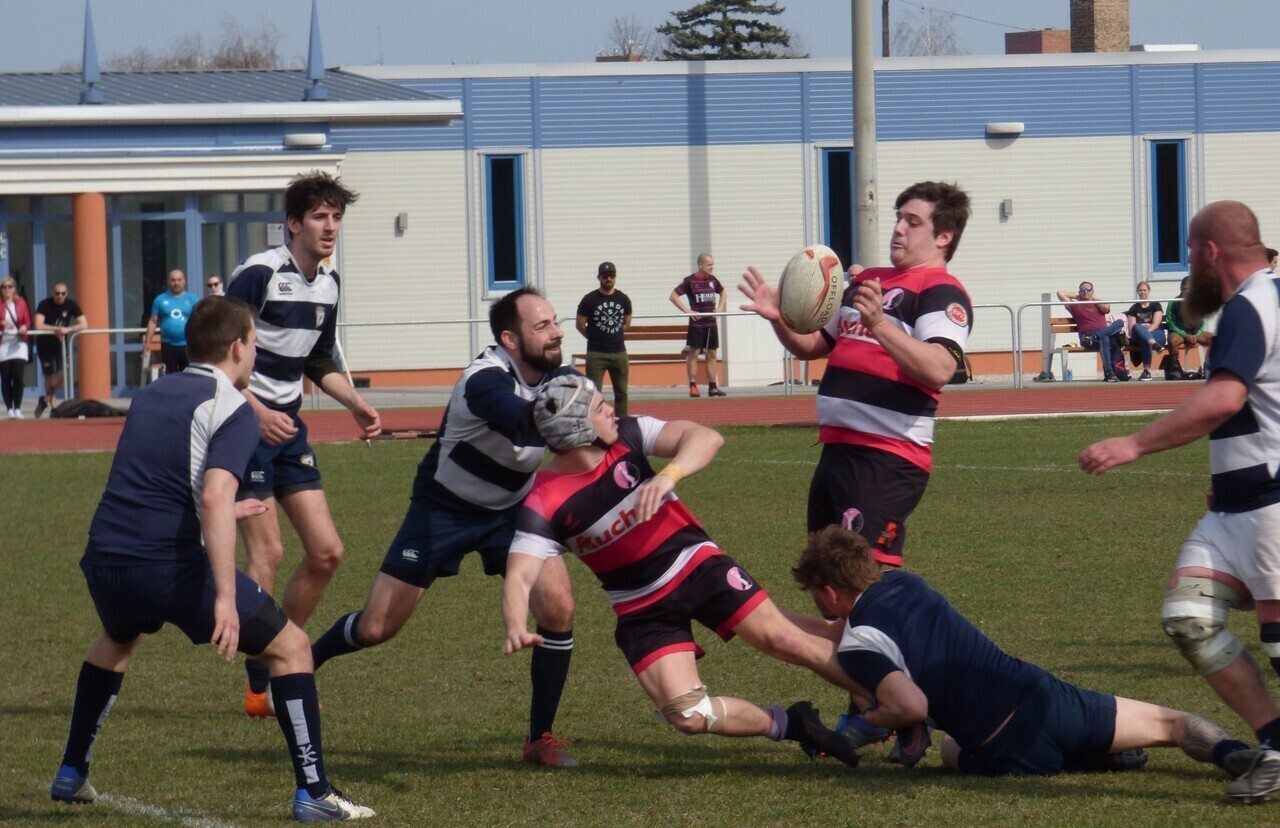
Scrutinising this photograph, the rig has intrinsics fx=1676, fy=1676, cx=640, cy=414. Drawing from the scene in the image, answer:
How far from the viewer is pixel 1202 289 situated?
532 centimetres

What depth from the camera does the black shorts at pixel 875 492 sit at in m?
6.06

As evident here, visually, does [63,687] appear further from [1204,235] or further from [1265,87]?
[1265,87]

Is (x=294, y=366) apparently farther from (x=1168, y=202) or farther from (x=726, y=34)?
(x=726, y=34)

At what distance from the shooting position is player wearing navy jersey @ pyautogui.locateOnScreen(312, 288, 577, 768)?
619 cm

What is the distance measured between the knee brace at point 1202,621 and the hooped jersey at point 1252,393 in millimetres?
262

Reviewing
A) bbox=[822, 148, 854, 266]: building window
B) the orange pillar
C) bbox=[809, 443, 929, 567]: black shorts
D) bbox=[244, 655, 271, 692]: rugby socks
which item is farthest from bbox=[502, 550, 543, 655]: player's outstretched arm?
bbox=[822, 148, 854, 266]: building window

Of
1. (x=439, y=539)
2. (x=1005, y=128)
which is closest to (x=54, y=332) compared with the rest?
(x=1005, y=128)

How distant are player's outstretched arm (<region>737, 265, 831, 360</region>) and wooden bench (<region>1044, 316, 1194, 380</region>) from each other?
2021cm

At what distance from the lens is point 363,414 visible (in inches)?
298

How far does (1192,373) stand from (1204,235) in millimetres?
21853

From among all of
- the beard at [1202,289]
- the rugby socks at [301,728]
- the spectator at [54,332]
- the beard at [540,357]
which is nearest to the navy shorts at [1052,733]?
the beard at [1202,289]

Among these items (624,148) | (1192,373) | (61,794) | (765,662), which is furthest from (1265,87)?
(61,794)

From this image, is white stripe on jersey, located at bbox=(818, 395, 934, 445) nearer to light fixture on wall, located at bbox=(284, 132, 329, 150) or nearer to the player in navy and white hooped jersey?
the player in navy and white hooped jersey

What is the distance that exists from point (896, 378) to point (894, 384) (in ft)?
0.08
